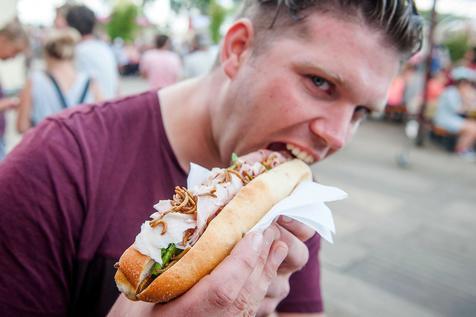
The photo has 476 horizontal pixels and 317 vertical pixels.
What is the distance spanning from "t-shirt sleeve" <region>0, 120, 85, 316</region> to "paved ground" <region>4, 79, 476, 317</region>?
2.95 meters

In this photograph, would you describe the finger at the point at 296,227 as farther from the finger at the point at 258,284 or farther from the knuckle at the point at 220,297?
the knuckle at the point at 220,297

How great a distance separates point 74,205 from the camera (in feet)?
4.83

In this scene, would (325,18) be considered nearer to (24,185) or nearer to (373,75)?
(373,75)

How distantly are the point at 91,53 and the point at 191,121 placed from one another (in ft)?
12.6

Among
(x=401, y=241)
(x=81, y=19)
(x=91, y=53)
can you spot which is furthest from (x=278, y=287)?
(x=81, y=19)

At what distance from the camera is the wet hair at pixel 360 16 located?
161cm

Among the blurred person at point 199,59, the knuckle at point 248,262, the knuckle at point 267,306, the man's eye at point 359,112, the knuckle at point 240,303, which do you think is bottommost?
the blurred person at point 199,59

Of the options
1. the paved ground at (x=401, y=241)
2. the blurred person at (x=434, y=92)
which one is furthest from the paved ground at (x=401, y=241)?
the blurred person at (x=434, y=92)

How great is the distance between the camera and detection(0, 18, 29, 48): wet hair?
15.1ft

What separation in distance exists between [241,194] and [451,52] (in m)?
19.7

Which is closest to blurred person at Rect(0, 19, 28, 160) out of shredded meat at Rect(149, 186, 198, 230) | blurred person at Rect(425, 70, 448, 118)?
shredded meat at Rect(149, 186, 198, 230)

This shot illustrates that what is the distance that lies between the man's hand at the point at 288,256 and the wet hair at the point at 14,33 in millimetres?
4261

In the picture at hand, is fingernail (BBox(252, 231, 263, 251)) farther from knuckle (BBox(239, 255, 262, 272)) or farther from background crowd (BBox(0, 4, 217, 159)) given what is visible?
background crowd (BBox(0, 4, 217, 159))

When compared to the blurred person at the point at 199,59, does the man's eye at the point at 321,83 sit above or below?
above
